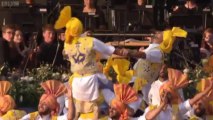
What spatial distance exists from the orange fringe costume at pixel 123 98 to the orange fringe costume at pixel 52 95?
653 millimetres

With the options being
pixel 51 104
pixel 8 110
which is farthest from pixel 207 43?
pixel 8 110

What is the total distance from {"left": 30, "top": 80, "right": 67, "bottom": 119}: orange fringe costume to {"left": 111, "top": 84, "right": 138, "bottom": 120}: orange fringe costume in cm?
65

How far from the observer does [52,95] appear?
1039 cm

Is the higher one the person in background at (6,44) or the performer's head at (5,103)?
the person in background at (6,44)

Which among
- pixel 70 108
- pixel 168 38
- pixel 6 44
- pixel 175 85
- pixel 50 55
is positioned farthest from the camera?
pixel 6 44

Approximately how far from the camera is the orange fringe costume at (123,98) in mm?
10031

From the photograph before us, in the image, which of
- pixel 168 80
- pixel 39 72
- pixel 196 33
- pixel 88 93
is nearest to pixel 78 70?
pixel 88 93

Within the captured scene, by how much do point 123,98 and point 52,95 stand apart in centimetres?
81

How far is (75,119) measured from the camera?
10.5 m

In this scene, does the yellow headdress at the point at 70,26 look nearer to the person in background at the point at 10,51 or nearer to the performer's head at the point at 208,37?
the person in background at the point at 10,51

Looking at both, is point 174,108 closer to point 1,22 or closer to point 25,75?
point 25,75

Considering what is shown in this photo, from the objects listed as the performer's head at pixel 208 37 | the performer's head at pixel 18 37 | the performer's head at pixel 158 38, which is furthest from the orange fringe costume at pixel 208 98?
the performer's head at pixel 18 37

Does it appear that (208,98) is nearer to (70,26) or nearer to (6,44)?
(70,26)

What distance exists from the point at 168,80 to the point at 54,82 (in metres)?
1.25
